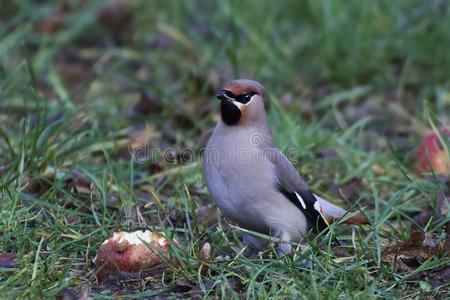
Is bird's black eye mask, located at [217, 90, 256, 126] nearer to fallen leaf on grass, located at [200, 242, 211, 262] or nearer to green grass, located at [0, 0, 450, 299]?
green grass, located at [0, 0, 450, 299]

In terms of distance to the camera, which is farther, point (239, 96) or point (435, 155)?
point (435, 155)

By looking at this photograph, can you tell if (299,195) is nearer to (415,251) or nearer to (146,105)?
(415,251)

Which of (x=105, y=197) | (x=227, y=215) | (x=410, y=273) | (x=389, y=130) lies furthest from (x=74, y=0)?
(x=410, y=273)

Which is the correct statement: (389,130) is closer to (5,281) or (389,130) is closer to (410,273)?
(410,273)

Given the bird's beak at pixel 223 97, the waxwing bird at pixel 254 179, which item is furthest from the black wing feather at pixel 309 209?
the bird's beak at pixel 223 97

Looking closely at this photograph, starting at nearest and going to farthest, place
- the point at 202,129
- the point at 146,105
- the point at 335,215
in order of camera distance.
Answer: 1. the point at 335,215
2. the point at 202,129
3. the point at 146,105

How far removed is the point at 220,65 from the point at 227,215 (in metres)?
2.85

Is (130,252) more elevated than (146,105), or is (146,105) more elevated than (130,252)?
(130,252)

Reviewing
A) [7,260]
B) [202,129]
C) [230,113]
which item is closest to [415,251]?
[230,113]

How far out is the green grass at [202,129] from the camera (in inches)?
176

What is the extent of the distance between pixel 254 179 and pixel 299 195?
13.5 inches

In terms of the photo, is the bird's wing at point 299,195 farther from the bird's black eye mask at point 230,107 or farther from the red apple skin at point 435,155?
the red apple skin at point 435,155

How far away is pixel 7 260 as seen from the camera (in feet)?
14.7

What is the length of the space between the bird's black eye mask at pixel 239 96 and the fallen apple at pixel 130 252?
0.95 m
